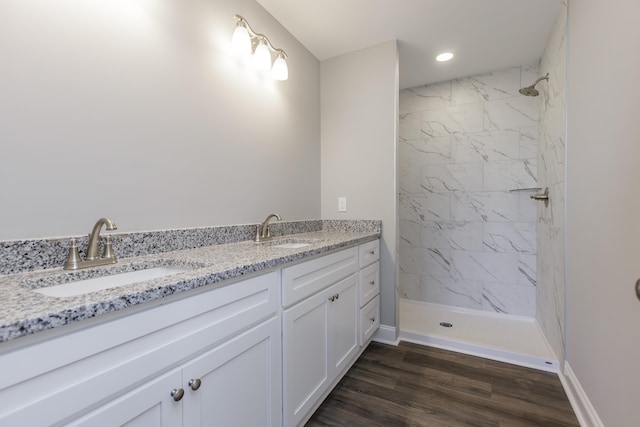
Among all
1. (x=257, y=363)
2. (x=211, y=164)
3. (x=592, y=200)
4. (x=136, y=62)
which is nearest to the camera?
(x=257, y=363)

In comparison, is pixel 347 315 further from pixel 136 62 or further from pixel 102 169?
pixel 136 62

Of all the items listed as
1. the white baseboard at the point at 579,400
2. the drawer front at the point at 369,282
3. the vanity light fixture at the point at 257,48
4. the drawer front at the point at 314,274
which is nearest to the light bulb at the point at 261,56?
the vanity light fixture at the point at 257,48

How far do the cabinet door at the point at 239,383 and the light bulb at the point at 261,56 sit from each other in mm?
1476

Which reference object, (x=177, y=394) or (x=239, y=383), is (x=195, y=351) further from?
(x=239, y=383)

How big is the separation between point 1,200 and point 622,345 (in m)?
2.14

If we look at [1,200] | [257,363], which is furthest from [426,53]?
[1,200]

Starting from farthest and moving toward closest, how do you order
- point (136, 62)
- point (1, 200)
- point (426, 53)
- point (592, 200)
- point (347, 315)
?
point (426, 53) → point (347, 315) → point (592, 200) → point (136, 62) → point (1, 200)

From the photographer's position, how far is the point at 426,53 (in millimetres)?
2396

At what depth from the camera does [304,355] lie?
128 centimetres

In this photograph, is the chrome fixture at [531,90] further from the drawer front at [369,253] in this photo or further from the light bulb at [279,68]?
the light bulb at [279,68]

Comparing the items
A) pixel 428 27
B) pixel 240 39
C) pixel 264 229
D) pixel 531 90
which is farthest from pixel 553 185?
pixel 240 39

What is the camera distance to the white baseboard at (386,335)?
224cm

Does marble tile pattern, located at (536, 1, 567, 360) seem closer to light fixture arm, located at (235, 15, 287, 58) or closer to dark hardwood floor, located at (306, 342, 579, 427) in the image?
dark hardwood floor, located at (306, 342, 579, 427)

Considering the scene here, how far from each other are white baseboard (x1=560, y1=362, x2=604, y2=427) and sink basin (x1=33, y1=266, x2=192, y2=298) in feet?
6.24
